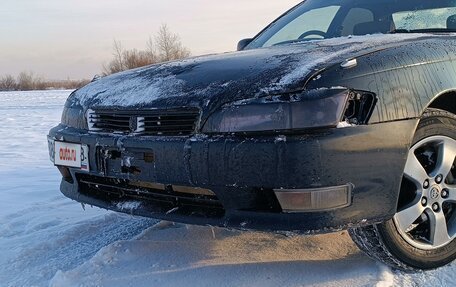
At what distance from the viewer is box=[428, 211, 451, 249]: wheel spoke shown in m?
2.35

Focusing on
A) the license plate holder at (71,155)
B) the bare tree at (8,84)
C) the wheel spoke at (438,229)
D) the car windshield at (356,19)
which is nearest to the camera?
the wheel spoke at (438,229)

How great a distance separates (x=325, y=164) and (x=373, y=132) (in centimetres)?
26

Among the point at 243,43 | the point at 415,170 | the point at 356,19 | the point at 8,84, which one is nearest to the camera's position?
the point at 415,170

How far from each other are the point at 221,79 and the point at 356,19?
177 centimetres

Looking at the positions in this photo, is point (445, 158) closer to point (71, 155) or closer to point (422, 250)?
point (422, 250)

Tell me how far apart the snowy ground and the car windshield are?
1.46 metres

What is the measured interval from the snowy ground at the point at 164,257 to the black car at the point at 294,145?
23cm

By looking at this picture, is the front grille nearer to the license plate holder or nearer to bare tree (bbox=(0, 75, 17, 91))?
the license plate holder

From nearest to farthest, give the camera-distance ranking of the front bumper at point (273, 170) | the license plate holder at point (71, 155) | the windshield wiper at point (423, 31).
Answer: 1. the front bumper at point (273, 170)
2. the license plate holder at point (71, 155)
3. the windshield wiper at point (423, 31)

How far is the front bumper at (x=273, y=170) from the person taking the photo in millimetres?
1954

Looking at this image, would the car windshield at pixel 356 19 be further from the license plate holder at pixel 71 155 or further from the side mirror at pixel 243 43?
the license plate holder at pixel 71 155

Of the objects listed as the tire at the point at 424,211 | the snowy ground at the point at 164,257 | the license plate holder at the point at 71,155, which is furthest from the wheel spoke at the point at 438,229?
the license plate holder at the point at 71,155

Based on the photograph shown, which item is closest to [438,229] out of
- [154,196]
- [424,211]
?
[424,211]

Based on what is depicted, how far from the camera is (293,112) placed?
78.2 inches
